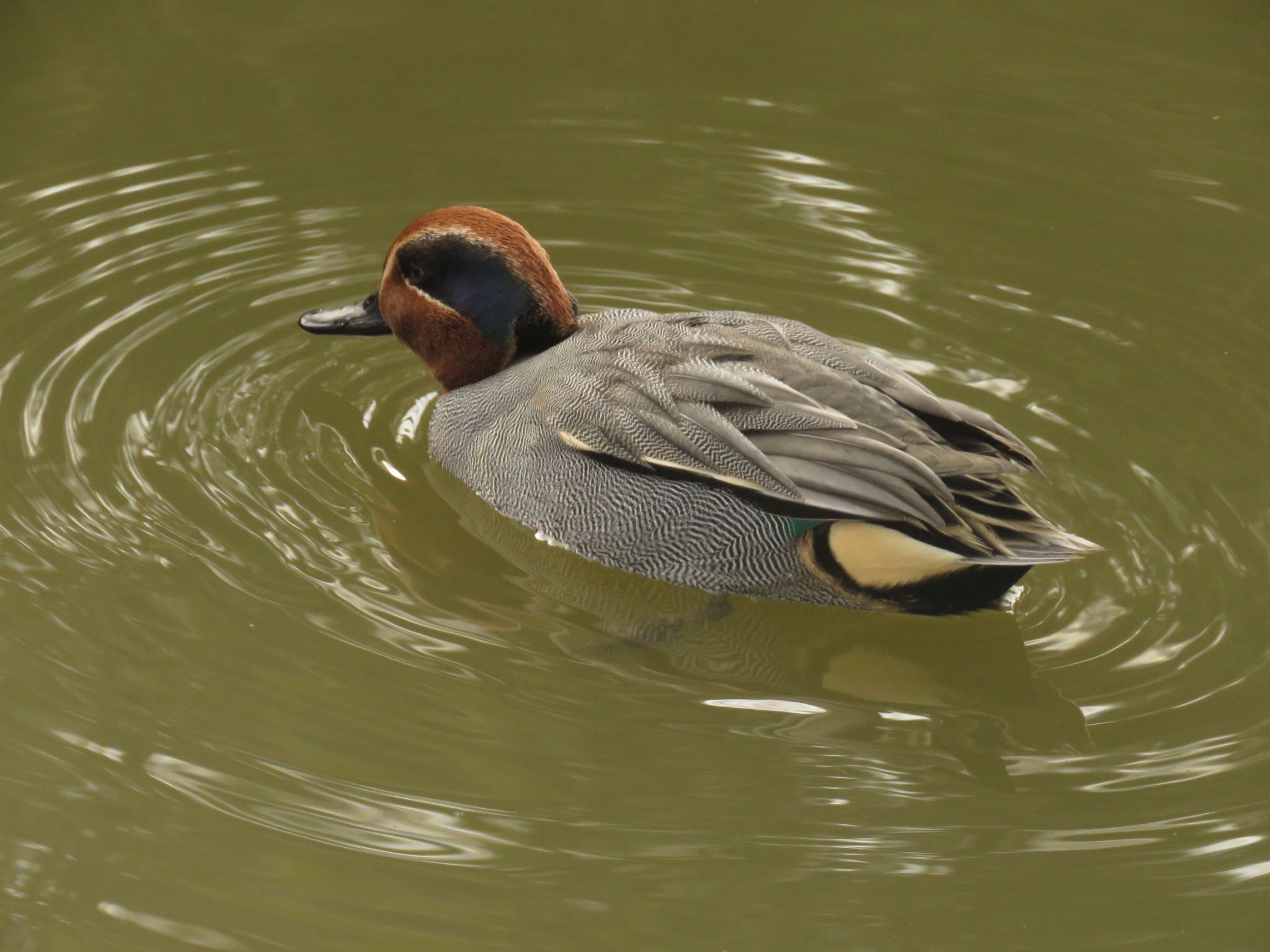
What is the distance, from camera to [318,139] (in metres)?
6.96

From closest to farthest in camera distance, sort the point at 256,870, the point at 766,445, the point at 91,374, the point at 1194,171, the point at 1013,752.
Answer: the point at 256,870 < the point at 1013,752 < the point at 766,445 < the point at 91,374 < the point at 1194,171

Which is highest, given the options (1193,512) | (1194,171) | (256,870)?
(1194,171)

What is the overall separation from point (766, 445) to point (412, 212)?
2.68 m

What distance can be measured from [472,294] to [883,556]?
1697mm

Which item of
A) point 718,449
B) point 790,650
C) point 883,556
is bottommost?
point 790,650

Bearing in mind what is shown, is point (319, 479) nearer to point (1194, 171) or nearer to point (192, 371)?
point (192, 371)

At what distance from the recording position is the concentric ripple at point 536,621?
3641 millimetres

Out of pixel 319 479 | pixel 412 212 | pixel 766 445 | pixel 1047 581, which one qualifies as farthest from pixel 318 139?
pixel 1047 581

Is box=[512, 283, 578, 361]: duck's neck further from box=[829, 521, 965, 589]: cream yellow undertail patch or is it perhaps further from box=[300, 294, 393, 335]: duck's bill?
box=[829, 521, 965, 589]: cream yellow undertail patch

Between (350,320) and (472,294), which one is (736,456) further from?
(350,320)

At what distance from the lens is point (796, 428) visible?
429 centimetres

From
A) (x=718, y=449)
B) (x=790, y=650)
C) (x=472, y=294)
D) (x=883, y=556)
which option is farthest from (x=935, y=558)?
(x=472, y=294)

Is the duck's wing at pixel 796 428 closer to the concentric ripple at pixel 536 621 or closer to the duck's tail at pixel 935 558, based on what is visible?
the duck's tail at pixel 935 558

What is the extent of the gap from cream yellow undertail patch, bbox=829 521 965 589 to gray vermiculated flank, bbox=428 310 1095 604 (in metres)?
0.05
